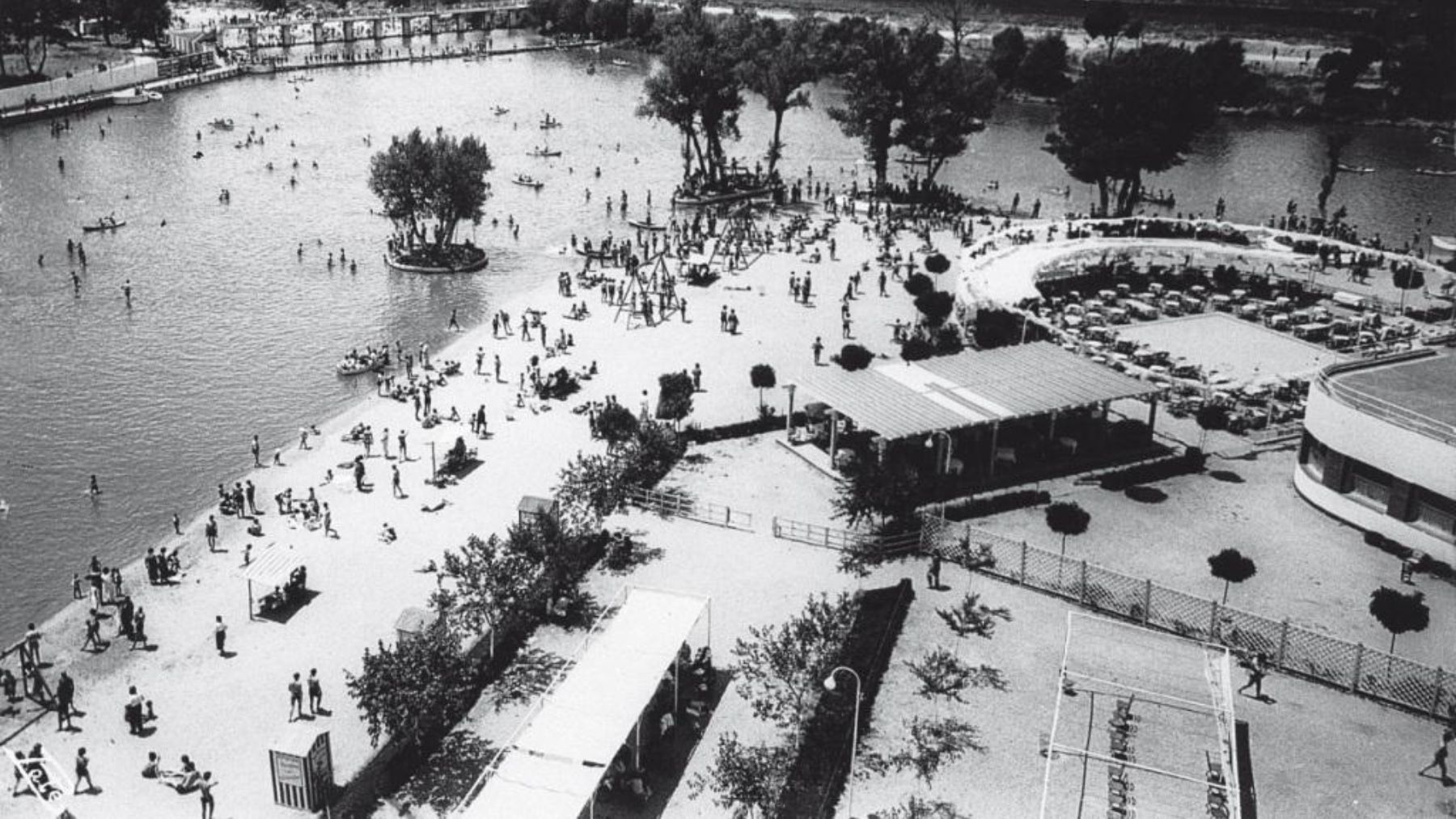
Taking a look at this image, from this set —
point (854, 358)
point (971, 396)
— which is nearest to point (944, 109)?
point (854, 358)

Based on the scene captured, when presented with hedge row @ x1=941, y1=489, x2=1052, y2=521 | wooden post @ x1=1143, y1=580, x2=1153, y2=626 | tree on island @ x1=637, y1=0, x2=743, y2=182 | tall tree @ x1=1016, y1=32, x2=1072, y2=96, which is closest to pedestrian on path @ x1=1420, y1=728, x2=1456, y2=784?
wooden post @ x1=1143, y1=580, x2=1153, y2=626

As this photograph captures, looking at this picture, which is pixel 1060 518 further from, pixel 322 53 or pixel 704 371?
pixel 322 53

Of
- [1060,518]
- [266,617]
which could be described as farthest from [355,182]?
[1060,518]

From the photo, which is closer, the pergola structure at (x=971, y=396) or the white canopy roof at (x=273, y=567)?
the white canopy roof at (x=273, y=567)

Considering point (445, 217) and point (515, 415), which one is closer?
point (515, 415)

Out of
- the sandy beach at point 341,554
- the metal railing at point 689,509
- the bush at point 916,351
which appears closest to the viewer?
the sandy beach at point 341,554

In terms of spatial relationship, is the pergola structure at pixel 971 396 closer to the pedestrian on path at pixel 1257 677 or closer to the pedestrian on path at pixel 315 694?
the pedestrian on path at pixel 1257 677

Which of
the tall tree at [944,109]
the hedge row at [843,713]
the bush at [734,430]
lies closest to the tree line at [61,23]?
the tall tree at [944,109]
